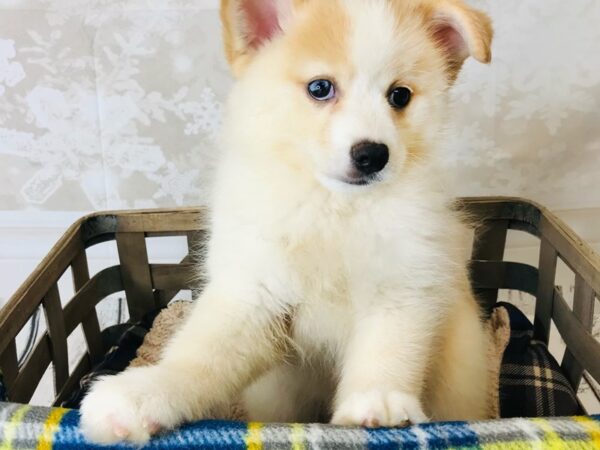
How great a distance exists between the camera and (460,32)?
114 centimetres

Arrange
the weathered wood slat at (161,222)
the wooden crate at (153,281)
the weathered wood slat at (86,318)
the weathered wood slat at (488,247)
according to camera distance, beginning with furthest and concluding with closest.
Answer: the weathered wood slat at (488,247) → the weathered wood slat at (161,222) → the weathered wood slat at (86,318) → the wooden crate at (153,281)

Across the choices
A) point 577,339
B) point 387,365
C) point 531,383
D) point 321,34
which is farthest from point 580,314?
point 321,34

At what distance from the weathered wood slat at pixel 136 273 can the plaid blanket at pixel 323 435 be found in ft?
2.91

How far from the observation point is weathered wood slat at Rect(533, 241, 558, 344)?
5.00ft

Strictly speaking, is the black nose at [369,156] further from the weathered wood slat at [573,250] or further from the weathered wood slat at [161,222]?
the weathered wood slat at [161,222]

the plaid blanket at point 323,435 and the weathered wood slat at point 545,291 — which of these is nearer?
the plaid blanket at point 323,435

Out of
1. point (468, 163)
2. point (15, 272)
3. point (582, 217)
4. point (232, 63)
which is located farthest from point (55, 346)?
point (582, 217)

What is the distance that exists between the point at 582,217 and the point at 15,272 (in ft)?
6.23

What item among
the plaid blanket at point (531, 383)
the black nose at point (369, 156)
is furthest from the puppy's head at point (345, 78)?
the plaid blanket at point (531, 383)

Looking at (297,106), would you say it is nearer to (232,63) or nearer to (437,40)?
(232,63)

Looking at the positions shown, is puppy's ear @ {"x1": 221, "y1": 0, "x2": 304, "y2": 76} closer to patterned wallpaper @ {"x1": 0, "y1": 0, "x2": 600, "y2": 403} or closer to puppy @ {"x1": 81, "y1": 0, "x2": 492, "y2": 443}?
puppy @ {"x1": 81, "y1": 0, "x2": 492, "y2": 443}

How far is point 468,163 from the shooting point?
203cm

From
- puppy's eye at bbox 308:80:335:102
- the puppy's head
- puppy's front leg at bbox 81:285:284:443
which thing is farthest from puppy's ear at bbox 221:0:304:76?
puppy's front leg at bbox 81:285:284:443

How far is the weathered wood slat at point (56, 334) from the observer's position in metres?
1.30
